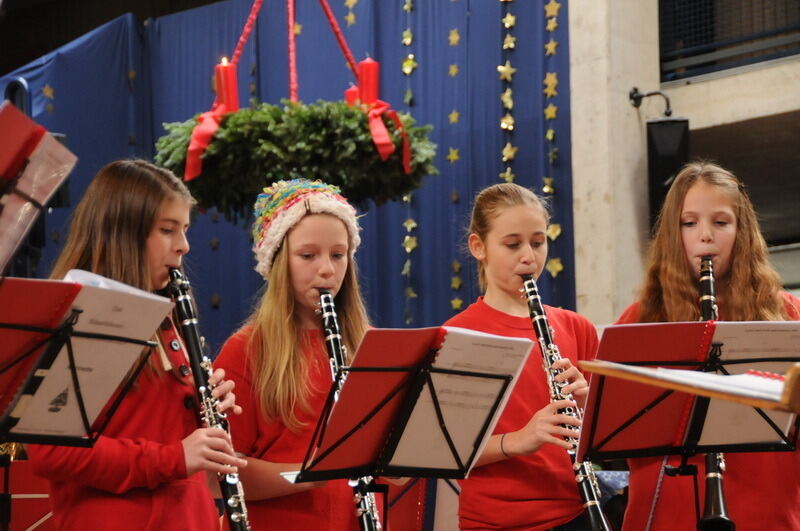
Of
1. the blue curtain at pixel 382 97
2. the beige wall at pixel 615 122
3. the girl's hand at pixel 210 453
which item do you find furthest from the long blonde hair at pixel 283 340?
the blue curtain at pixel 382 97

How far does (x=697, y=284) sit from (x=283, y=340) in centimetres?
112

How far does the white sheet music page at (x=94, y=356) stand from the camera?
2.00m

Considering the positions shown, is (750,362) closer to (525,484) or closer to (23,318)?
(525,484)

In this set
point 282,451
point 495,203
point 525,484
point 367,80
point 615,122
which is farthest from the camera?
point 615,122

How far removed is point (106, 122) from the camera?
331 inches

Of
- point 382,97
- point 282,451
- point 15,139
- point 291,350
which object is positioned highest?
point 382,97

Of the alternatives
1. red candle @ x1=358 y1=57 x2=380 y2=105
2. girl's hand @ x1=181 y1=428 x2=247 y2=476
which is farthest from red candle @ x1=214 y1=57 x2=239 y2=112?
girl's hand @ x1=181 y1=428 x2=247 y2=476

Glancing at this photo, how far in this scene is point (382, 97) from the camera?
23.9 ft

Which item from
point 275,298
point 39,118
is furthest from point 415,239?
point 275,298

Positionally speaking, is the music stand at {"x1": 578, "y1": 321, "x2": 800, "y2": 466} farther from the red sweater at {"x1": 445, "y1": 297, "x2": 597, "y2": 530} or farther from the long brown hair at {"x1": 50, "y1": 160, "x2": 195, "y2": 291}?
the long brown hair at {"x1": 50, "y1": 160, "x2": 195, "y2": 291}

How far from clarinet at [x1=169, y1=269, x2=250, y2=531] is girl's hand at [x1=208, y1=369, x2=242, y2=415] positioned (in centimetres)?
1

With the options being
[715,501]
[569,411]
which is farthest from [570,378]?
[715,501]

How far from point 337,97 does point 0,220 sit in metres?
5.87

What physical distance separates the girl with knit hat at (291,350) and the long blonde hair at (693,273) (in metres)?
0.80
